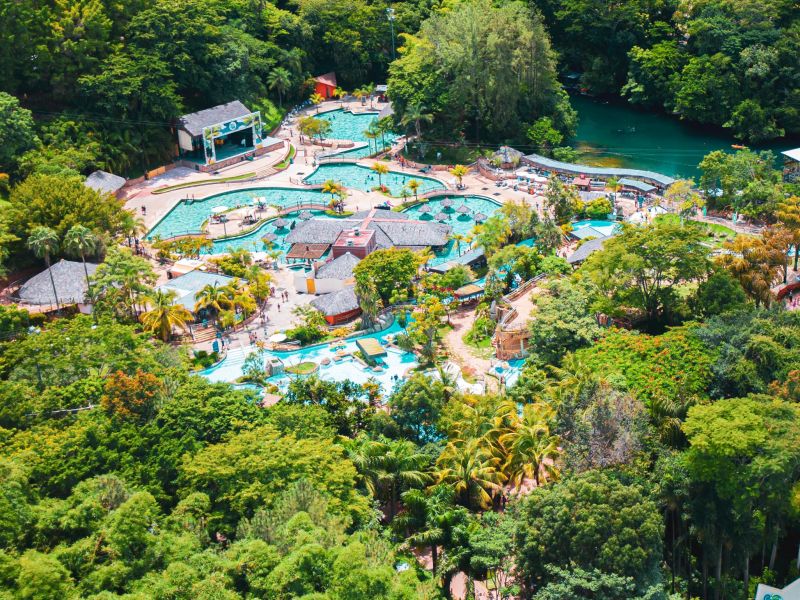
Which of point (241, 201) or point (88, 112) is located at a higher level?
point (88, 112)

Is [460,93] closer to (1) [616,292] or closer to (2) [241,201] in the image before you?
(2) [241,201]

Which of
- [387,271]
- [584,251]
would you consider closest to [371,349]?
[387,271]

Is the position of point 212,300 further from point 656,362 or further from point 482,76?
point 482,76

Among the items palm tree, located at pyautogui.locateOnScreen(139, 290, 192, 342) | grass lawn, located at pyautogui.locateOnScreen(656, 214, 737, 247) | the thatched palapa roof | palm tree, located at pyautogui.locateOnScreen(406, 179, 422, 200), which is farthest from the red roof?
palm tree, located at pyautogui.locateOnScreen(139, 290, 192, 342)

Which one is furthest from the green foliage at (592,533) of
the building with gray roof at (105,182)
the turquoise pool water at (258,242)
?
the building with gray roof at (105,182)

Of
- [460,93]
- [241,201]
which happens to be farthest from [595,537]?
[460,93]

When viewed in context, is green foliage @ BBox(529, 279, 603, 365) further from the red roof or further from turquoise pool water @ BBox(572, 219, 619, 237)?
the red roof
